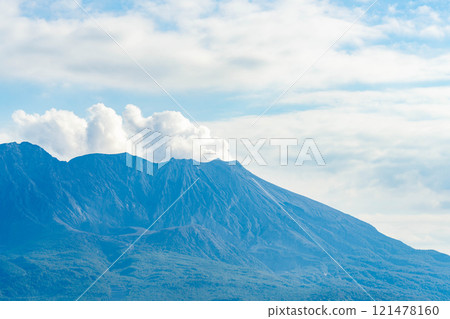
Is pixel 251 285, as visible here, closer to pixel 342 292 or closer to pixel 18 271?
pixel 342 292

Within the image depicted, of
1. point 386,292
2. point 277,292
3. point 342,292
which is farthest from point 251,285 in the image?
point 386,292

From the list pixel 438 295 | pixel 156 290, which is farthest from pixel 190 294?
pixel 438 295

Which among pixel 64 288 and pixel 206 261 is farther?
pixel 206 261

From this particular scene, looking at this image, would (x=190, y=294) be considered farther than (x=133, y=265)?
No

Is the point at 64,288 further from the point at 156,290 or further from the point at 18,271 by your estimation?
the point at 156,290

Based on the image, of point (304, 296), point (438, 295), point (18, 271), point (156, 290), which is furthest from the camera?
point (438, 295)

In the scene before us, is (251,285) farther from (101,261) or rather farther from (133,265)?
(101,261)

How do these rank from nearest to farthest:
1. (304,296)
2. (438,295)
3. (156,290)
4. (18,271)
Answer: (304,296) < (156,290) < (18,271) < (438,295)
